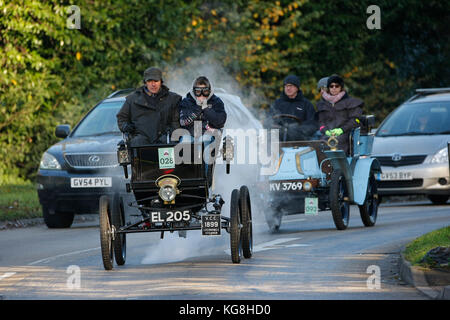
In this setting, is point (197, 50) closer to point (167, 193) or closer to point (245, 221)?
point (245, 221)

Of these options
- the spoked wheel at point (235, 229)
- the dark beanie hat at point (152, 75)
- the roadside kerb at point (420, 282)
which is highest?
the dark beanie hat at point (152, 75)

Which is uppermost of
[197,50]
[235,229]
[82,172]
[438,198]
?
[197,50]

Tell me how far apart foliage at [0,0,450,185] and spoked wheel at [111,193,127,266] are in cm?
1375

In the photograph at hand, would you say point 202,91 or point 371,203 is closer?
point 202,91

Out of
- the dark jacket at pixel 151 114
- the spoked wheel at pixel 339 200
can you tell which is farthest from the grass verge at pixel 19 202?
the dark jacket at pixel 151 114

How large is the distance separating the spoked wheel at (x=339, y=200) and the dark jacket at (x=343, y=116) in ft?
2.09

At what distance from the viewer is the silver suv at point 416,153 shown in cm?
1991

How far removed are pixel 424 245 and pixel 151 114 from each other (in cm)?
333

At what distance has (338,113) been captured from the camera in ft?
53.2

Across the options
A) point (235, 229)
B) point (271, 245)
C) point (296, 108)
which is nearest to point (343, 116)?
point (296, 108)

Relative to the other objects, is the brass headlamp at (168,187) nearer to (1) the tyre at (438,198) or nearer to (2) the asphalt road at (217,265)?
(2) the asphalt road at (217,265)

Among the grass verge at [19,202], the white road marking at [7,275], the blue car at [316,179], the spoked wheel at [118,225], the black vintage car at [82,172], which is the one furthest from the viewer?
the grass verge at [19,202]

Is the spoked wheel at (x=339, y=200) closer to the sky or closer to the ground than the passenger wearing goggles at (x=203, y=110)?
closer to the ground

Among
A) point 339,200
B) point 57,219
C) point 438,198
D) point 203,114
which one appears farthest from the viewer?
point 438,198
